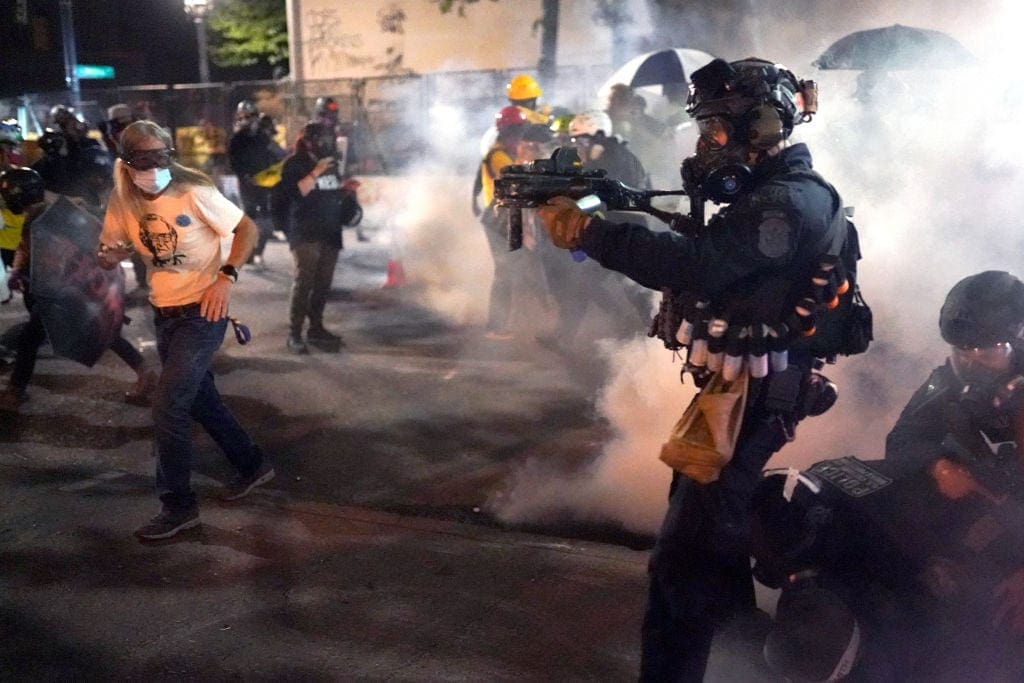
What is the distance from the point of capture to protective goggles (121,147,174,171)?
4.05 m

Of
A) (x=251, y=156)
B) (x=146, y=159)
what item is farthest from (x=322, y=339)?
(x=251, y=156)

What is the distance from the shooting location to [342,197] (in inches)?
295

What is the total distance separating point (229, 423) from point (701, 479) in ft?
8.70

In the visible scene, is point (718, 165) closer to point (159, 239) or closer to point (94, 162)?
point (159, 239)

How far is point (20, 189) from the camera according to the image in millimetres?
5828

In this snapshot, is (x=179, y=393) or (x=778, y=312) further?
(x=179, y=393)

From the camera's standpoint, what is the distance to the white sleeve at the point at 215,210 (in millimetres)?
4211

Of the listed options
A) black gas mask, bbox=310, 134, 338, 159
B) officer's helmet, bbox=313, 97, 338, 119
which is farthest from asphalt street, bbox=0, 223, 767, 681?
officer's helmet, bbox=313, 97, 338, 119

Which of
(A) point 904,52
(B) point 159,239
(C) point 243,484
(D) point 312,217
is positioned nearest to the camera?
(B) point 159,239

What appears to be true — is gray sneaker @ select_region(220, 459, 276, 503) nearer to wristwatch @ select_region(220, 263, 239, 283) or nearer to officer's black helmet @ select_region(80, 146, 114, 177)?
wristwatch @ select_region(220, 263, 239, 283)

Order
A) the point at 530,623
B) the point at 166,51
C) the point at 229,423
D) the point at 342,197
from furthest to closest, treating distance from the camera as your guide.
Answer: the point at 166,51 < the point at 342,197 < the point at 229,423 < the point at 530,623

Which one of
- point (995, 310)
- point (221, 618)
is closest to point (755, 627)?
point (995, 310)

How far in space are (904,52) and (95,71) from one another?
36683 millimetres

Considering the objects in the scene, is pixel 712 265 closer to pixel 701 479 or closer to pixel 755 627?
pixel 701 479
